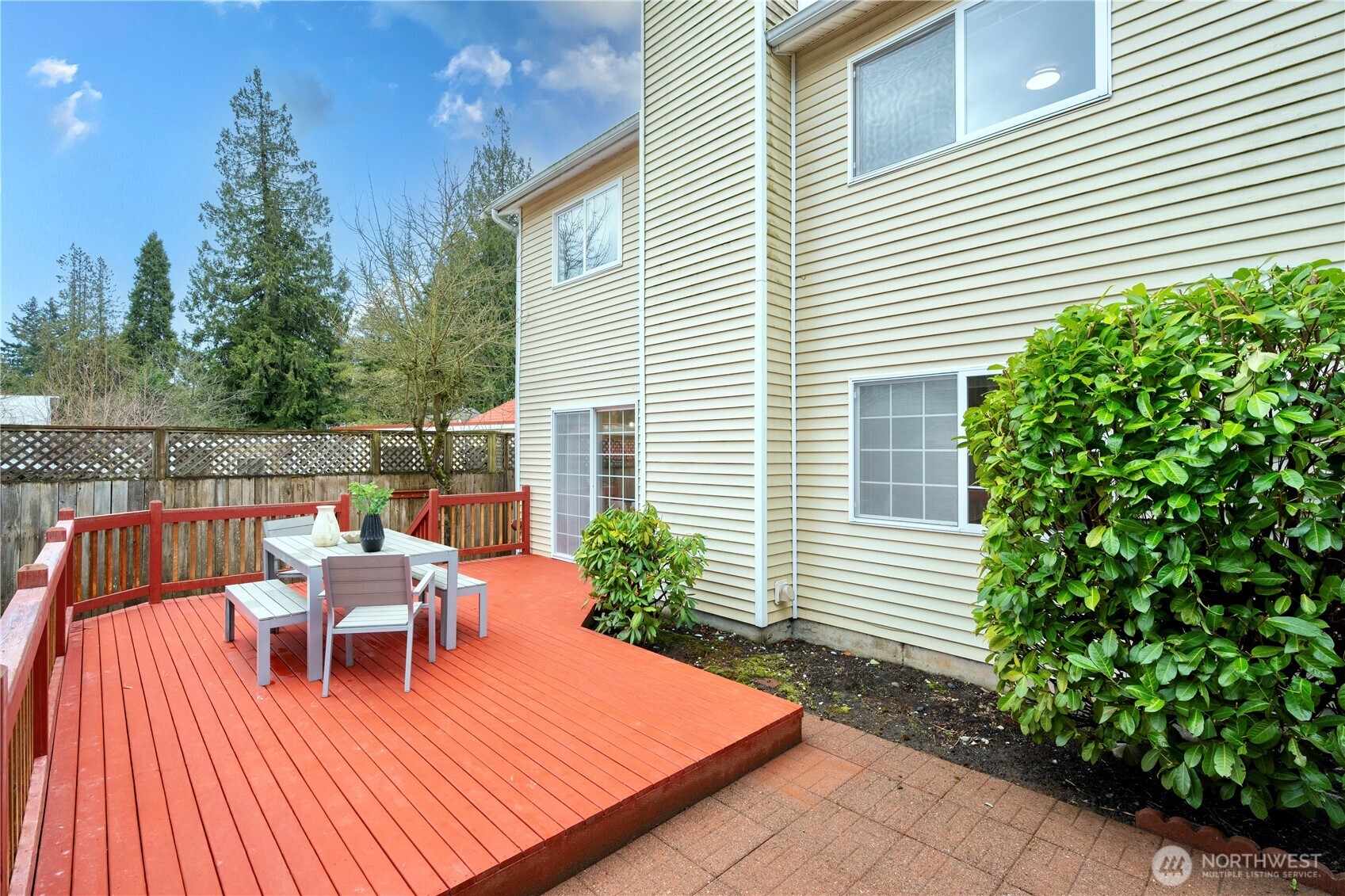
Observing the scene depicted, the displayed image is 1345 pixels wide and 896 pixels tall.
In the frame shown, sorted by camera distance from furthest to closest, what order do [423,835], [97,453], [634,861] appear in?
[97,453] → [634,861] → [423,835]

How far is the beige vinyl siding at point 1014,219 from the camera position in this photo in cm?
308

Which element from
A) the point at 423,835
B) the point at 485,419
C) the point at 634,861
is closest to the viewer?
the point at 423,835

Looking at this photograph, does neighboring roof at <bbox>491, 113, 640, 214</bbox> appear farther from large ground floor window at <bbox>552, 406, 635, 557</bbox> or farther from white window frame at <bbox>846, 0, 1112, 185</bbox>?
large ground floor window at <bbox>552, 406, 635, 557</bbox>

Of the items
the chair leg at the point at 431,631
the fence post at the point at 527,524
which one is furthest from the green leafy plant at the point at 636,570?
the fence post at the point at 527,524

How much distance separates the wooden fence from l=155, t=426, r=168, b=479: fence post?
0.01 meters

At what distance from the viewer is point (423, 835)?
206cm

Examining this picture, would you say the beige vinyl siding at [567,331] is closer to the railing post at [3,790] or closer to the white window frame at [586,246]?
the white window frame at [586,246]

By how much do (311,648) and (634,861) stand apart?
2.29 metres

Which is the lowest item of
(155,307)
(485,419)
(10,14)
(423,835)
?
(423,835)

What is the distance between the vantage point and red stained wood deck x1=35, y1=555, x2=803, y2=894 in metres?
1.93

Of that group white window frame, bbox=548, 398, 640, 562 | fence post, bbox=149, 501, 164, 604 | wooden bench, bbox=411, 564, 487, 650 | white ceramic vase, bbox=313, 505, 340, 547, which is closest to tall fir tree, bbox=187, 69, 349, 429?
white window frame, bbox=548, 398, 640, 562

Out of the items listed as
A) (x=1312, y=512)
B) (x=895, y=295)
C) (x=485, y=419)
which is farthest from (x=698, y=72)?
(x=485, y=419)

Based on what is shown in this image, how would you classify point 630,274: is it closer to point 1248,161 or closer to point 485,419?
point 1248,161

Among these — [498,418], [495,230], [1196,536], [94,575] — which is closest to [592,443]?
[94,575]
